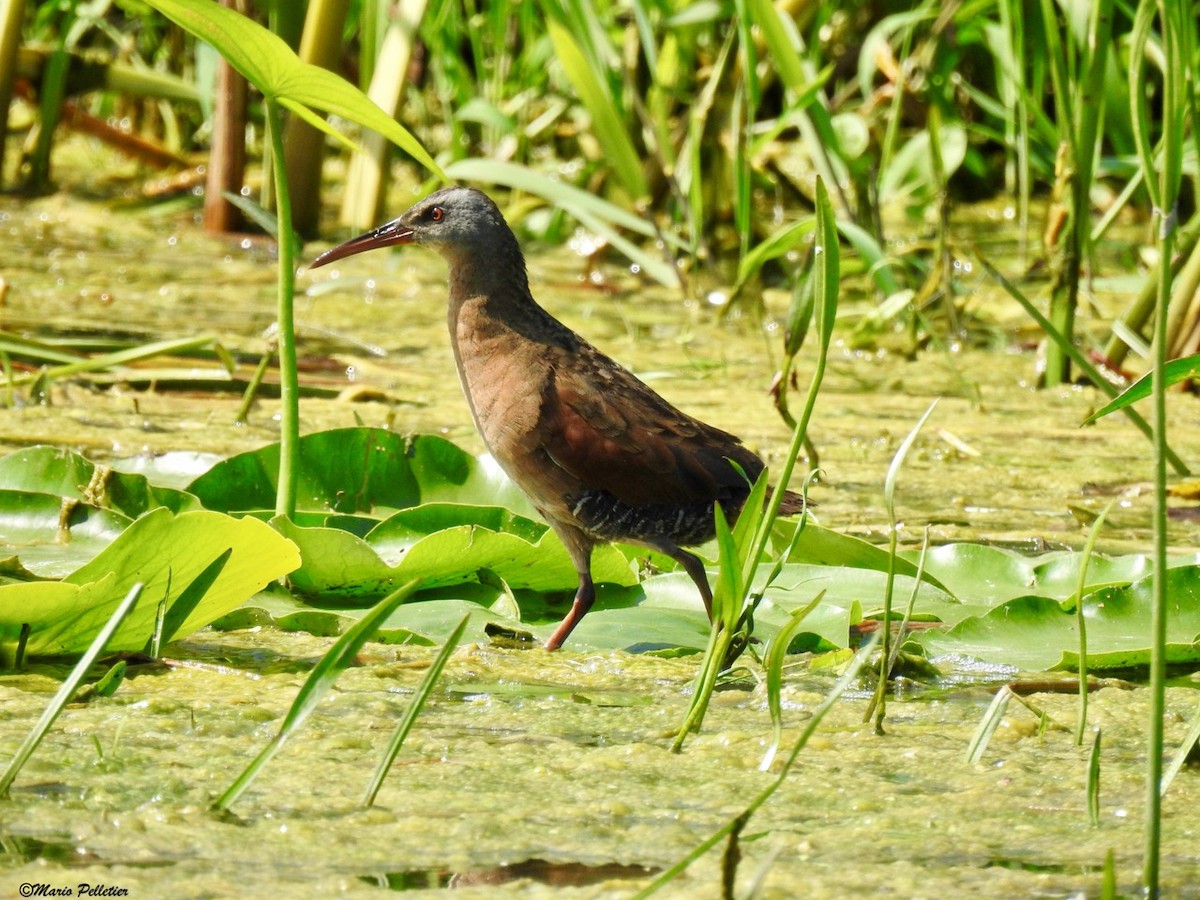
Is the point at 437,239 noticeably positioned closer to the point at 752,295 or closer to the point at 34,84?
the point at 752,295

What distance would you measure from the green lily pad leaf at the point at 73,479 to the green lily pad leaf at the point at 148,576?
56 cm

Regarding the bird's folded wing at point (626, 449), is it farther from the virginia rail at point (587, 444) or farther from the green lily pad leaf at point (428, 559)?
the green lily pad leaf at point (428, 559)

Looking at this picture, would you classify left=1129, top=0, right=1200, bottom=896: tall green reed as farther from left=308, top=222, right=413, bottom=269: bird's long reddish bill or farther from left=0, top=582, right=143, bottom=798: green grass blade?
left=308, top=222, right=413, bottom=269: bird's long reddish bill

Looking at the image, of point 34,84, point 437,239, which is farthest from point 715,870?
point 34,84

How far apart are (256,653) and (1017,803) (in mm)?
1065

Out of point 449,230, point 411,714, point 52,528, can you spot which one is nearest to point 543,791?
point 411,714

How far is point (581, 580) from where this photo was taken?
257 cm

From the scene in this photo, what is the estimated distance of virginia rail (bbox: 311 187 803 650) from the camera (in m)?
2.62

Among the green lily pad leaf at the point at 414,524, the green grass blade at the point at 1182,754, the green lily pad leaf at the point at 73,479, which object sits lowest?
the green grass blade at the point at 1182,754

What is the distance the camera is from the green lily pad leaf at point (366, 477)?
270cm

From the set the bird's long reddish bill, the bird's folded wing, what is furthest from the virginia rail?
the bird's long reddish bill

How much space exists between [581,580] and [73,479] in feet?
2.87

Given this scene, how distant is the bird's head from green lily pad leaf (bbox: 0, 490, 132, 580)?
66 cm

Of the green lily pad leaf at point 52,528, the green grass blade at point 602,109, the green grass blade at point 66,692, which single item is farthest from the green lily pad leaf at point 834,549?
the green grass blade at point 602,109
